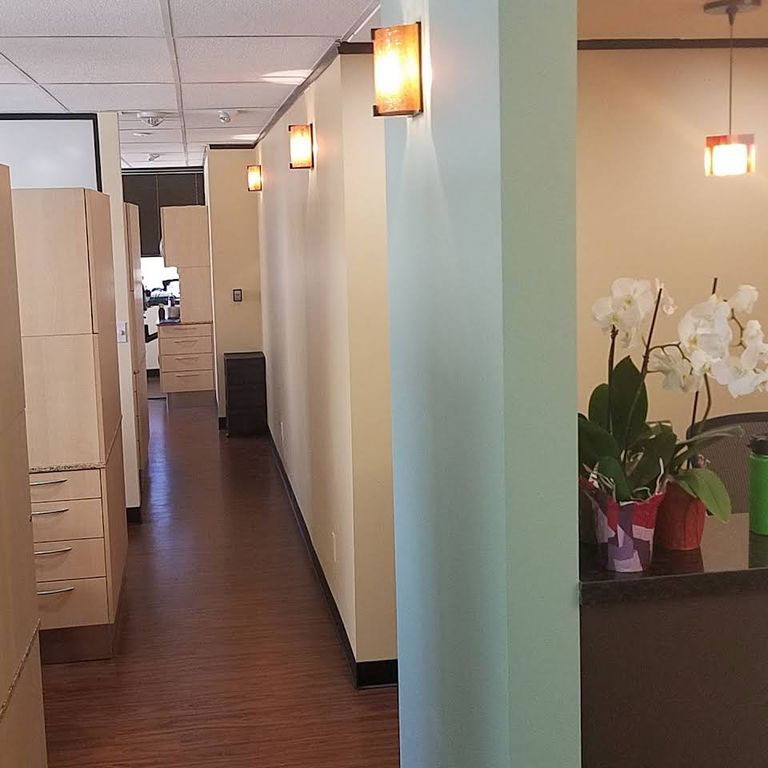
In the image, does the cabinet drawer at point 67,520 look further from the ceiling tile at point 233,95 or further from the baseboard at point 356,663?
the ceiling tile at point 233,95

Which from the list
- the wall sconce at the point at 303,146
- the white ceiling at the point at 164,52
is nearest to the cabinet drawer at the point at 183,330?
the white ceiling at the point at 164,52

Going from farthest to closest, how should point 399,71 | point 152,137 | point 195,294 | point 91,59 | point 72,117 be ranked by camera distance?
point 195,294 < point 152,137 < point 72,117 < point 91,59 < point 399,71

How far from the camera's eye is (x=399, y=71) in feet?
8.07

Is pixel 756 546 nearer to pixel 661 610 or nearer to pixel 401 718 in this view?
pixel 661 610

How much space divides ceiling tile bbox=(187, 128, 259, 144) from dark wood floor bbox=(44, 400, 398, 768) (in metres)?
3.12

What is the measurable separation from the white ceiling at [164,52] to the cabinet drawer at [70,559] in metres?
2.05

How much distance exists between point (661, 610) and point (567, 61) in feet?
3.13

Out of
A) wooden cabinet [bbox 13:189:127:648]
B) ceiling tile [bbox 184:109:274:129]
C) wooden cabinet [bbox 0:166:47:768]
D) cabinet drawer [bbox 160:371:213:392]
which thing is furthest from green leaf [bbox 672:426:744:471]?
cabinet drawer [bbox 160:371:213:392]

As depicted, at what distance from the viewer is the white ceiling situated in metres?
3.90

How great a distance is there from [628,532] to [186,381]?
10170mm

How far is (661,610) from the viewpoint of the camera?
6.40 feet

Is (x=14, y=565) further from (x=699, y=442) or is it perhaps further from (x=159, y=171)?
(x=159, y=171)

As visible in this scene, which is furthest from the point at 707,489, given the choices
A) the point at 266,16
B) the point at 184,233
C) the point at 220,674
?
the point at 184,233

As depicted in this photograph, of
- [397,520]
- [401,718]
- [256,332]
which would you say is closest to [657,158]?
[397,520]
